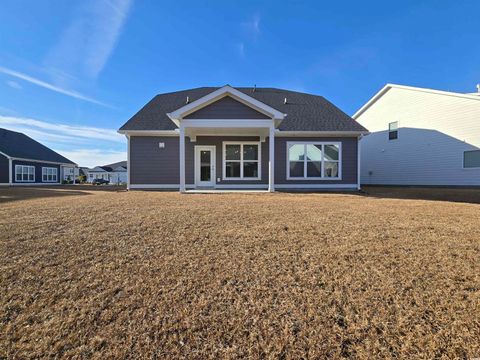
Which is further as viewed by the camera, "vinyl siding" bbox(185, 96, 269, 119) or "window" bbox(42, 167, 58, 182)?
"window" bbox(42, 167, 58, 182)

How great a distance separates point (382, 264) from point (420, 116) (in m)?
19.7

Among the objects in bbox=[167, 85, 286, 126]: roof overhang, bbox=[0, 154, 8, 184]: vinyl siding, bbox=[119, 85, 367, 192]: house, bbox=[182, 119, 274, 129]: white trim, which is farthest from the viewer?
bbox=[0, 154, 8, 184]: vinyl siding

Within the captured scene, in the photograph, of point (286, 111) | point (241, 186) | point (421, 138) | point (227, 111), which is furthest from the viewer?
point (421, 138)

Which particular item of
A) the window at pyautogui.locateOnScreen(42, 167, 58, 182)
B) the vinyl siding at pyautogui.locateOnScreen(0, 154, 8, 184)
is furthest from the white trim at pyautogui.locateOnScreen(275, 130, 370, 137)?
the window at pyautogui.locateOnScreen(42, 167, 58, 182)

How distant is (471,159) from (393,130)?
5510mm

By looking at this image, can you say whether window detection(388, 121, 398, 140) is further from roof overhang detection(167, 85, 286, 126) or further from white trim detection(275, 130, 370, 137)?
roof overhang detection(167, 85, 286, 126)

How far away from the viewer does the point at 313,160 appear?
45.0 feet

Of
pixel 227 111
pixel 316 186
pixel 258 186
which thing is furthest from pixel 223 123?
pixel 316 186

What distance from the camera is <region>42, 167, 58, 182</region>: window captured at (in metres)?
29.2

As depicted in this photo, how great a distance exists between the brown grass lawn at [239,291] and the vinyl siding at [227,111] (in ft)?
24.0

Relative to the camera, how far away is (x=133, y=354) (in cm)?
199

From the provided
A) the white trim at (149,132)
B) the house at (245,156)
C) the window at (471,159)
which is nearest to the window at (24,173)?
the house at (245,156)

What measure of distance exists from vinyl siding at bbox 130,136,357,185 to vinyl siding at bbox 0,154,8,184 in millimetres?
19980

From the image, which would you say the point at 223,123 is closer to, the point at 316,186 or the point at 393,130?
the point at 316,186
